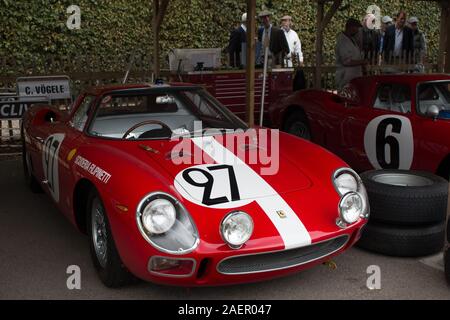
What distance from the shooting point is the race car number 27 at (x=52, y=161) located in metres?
4.08

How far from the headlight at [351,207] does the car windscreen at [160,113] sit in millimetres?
1323

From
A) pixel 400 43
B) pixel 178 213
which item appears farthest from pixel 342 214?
pixel 400 43

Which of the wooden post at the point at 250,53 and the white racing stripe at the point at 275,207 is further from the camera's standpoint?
the wooden post at the point at 250,53

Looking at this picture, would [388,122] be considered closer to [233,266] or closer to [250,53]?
[250,53]

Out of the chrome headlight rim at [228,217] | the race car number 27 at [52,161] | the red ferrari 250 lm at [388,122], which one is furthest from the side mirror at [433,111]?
the race car number 27 at [52,161]

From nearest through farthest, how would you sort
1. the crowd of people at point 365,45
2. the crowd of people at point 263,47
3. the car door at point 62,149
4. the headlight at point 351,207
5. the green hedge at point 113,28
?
the headlight at point 351,207
the car door at point 62,149
the crowd of people at point 263,47
the crowd of people at point 365,45
the green hedge at point 113,28

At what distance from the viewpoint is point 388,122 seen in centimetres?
512

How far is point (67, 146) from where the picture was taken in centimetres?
393

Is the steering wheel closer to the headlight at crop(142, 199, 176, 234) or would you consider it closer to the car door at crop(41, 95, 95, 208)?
the car door at crop(41, 95, 95, 208)

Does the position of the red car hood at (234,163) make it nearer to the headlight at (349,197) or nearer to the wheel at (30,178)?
the headlight at (349,197)

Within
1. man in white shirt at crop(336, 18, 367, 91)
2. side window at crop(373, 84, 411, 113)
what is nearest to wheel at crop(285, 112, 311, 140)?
side window at crop(373, 84, 411, 113)

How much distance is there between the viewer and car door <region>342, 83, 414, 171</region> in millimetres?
4965

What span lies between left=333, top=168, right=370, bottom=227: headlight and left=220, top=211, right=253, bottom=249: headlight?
0.59 m
